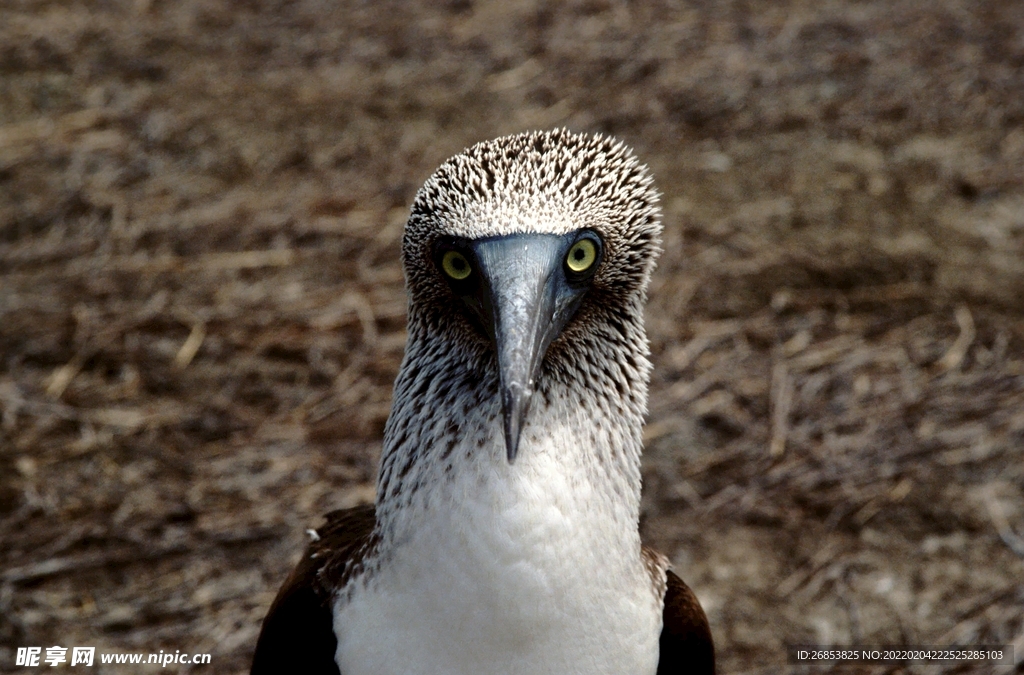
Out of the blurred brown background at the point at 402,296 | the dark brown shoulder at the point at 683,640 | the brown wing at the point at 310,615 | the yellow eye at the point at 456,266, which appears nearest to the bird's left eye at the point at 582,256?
the yellow eye at the point at 456,266

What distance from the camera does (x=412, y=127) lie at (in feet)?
23.4

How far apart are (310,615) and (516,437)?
0.96m

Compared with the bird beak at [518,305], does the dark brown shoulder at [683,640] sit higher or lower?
lower

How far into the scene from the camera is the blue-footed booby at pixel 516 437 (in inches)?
93.7

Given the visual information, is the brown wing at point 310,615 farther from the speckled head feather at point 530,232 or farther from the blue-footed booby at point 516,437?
the speckled head feather at point 530,232

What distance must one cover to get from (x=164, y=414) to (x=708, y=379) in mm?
2631

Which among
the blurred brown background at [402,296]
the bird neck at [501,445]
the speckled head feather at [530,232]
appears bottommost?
the blurred brown background at [402,296]

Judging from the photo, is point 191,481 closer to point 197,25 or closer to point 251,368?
point 251,368

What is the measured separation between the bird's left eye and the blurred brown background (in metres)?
2.37

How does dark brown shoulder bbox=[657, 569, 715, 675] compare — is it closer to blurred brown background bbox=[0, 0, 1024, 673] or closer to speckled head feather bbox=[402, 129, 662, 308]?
speckled head feather bbox=[402, 129, 662, 308]

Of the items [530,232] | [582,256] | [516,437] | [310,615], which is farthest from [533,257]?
[310,615]

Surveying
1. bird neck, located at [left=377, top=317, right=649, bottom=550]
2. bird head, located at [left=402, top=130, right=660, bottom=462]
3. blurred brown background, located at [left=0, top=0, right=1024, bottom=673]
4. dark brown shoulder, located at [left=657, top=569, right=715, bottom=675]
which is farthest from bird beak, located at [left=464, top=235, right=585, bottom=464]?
→ blurred brown background, located at [left=0, top=0, right=1024, bottom=673]

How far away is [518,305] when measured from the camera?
2.26m

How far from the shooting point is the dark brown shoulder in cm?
289
